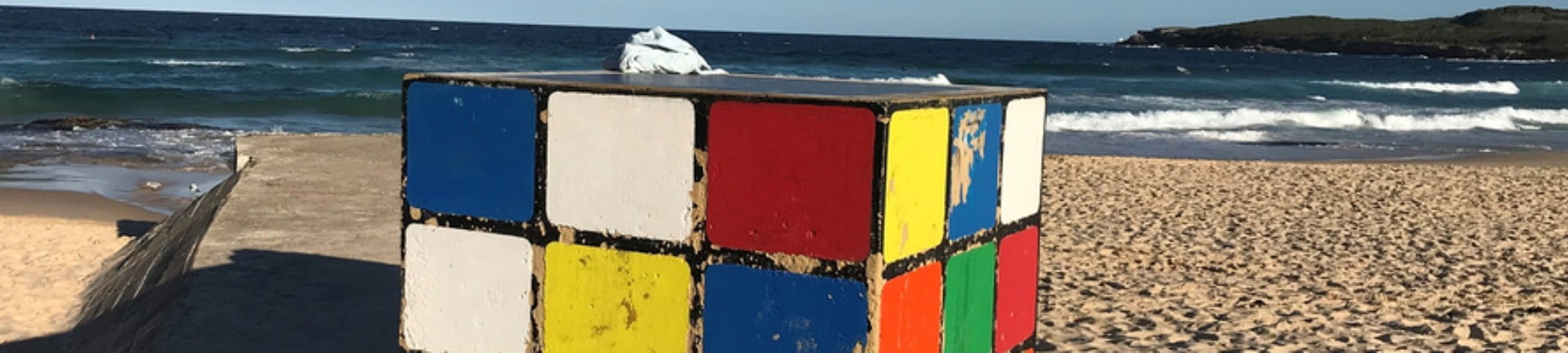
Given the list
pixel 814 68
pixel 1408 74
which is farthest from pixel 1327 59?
pixel 814 68

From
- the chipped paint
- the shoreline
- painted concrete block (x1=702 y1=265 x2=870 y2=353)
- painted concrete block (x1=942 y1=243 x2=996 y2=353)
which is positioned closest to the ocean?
the shoreline

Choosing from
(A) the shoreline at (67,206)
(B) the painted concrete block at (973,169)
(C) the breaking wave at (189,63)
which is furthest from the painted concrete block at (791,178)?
(C) the breaking wave at (189,63)

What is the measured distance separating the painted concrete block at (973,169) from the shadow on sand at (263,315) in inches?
87.7

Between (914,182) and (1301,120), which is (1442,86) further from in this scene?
(914,182)

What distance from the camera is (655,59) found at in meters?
3.76

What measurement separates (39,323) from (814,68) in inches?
A: 1692

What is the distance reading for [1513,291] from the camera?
7.08 m

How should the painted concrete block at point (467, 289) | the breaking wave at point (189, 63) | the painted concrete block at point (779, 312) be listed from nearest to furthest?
the painted concrete block at point (779, 312) → the painted concrete block at point (467, 289) → the breaking wave at point (189, 63)

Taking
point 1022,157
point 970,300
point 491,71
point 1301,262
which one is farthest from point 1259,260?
point 491,71

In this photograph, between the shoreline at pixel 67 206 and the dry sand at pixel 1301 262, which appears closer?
the dry sand at pixel 1301 262

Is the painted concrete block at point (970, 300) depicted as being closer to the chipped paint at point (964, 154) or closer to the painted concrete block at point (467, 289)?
the chipped paint at point (964, 154)

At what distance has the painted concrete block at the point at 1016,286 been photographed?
11.3ft

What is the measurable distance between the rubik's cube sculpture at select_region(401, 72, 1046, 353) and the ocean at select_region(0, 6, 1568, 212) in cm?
95

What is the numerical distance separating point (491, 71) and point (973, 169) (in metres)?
24.4
